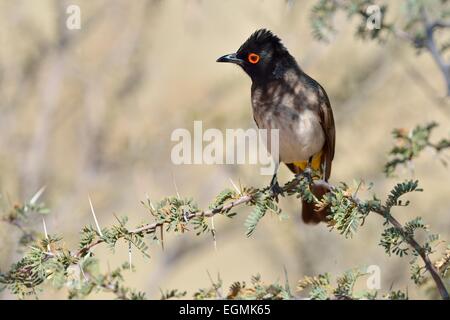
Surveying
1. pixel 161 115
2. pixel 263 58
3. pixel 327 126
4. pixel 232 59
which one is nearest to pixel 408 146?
pixel 327 126

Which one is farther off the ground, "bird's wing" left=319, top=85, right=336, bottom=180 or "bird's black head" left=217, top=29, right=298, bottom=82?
"bird's black head" left=217, top=29, right=298, bottom=82

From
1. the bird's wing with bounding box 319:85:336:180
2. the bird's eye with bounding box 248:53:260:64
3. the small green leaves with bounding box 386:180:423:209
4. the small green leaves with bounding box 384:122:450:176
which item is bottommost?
the small green leaves with bounding box 386:180:423:209

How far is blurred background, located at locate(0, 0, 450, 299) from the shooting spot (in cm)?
605

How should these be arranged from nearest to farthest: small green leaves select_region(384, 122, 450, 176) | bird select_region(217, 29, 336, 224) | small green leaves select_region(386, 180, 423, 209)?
small green leaves select_region(386, 180, 423, 209), small green leaves select_region(384, 122, 450, 176), bird select_region(217, 29, 336, 224)

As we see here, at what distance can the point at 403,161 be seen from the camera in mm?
3469

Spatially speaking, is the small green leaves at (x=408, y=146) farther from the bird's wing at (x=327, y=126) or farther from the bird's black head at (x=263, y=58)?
the bird's black head at (x=263, y=58)

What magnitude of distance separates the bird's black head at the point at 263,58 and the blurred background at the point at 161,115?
153 cm

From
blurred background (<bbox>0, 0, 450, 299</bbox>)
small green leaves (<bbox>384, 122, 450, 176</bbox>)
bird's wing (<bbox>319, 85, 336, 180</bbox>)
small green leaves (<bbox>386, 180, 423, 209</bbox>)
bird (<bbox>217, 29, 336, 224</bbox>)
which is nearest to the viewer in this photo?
small green leaves (<bbox>386, 180, 423, 209</bbox>)

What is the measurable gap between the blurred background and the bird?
1387mm

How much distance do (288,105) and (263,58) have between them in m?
0.38

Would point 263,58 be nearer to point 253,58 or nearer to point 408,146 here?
point 253,58

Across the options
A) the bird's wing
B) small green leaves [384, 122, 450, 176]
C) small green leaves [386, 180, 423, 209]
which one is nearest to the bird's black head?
the bird's wing

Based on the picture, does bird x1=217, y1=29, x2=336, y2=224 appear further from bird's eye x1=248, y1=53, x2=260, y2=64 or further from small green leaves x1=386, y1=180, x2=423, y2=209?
small green leaves x1=386, y1=180, x2=423, y2=209
